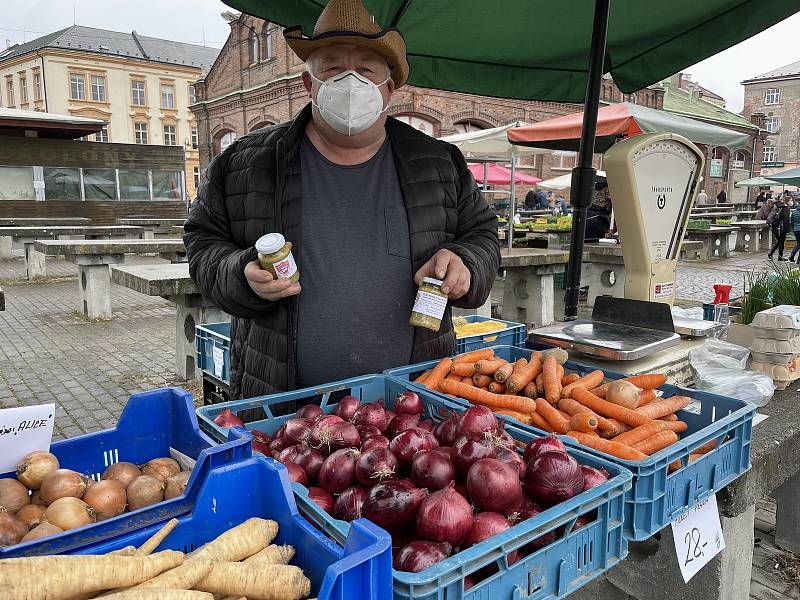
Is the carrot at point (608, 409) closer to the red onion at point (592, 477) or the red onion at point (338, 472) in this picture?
the red onion at point (592, 477)

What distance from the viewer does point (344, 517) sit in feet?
4.48

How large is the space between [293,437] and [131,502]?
48 centimetres

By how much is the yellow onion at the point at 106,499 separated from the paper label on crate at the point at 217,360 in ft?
7.69

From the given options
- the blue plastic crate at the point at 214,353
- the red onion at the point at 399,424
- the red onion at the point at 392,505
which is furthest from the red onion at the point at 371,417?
the blue plastic crate at the point at 214,353

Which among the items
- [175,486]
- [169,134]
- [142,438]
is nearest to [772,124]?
[169,134]

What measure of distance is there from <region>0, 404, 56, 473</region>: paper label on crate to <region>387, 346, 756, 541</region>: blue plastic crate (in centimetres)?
114

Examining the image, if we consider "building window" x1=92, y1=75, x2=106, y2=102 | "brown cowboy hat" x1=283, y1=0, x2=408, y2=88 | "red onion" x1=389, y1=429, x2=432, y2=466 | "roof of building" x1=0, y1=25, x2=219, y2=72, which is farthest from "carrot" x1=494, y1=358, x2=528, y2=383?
"building window" x1=92, y1=75, x2=106, y2=102

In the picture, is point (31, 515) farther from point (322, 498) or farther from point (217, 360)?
point (217, 360)

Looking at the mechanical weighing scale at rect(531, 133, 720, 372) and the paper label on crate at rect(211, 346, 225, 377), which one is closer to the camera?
the mechanical weighing scale at rect(531, 133, 720, 372)

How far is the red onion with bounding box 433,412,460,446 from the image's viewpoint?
5.49 feet

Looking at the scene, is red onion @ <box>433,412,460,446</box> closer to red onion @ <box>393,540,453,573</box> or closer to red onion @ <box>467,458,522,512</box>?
red onion @ <box>467,458,522,512</box>

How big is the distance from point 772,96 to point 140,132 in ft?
201

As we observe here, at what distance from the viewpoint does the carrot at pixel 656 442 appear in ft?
5.92

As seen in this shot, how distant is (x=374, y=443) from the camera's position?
5.06 feet
